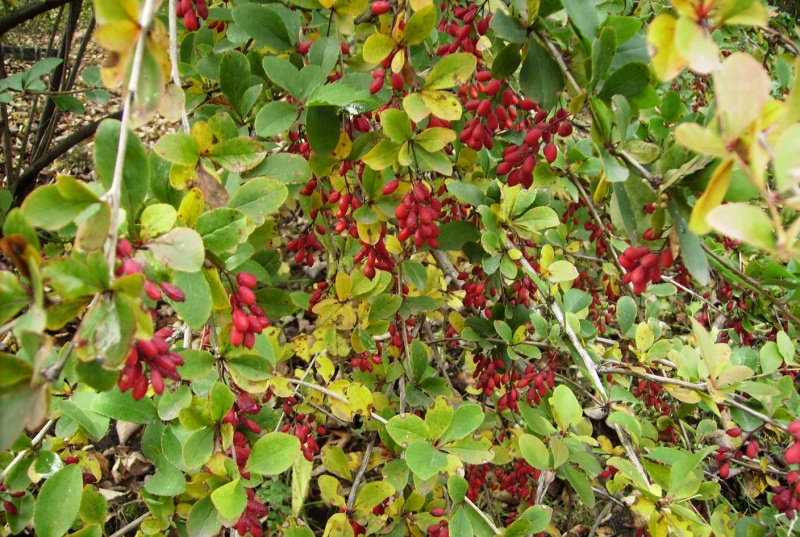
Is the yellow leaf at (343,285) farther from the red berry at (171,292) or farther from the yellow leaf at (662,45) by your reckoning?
the yellow leaf at (662,45)

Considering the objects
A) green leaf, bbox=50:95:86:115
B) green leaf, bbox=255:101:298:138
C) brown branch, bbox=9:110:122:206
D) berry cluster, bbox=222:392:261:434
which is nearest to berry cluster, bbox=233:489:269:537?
berry cluster, bbox=222:392:261:434

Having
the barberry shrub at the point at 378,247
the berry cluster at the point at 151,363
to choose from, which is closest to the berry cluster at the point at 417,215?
the barberry shrub at the point at 378,247

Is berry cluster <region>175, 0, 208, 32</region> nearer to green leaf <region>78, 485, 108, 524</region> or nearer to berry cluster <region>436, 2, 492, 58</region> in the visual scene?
berry cluster <region>436, 2, 492, 58</region>

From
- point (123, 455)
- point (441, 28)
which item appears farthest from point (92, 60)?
point (441, 28)

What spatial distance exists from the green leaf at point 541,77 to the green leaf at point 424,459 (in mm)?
645

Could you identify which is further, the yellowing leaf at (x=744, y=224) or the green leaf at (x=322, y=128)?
the green leaf at (x=322, y=128)

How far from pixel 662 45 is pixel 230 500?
80cm

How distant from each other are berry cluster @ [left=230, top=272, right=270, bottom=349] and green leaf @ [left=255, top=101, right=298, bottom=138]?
0.95 feet

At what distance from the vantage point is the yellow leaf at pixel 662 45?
552mm

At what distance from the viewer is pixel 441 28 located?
4.65 feet

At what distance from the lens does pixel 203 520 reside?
2.91 ft

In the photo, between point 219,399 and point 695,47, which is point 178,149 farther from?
point 695,47

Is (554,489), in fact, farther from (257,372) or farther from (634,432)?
(257,372)

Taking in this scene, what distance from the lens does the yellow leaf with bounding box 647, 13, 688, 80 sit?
1.81 feet
